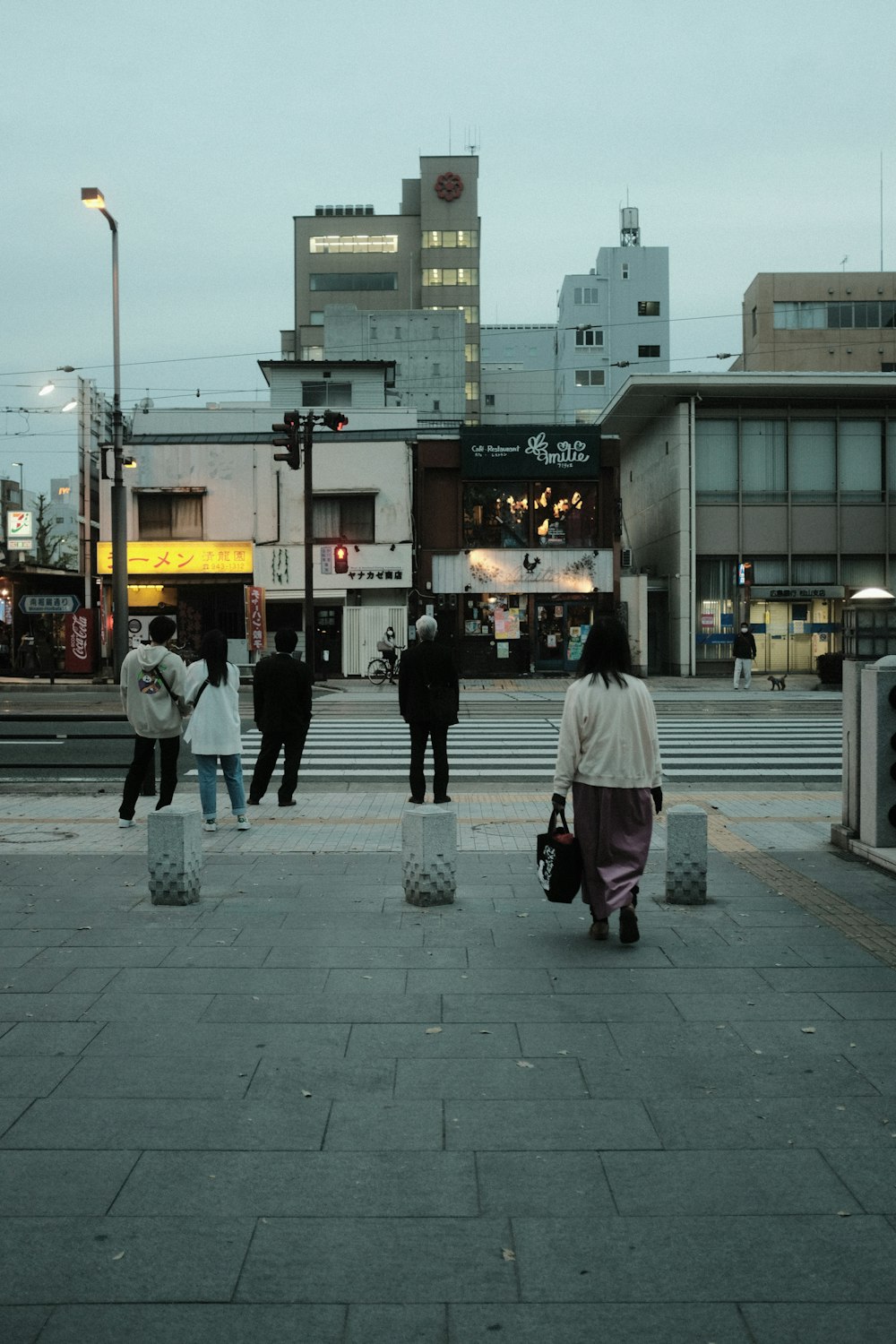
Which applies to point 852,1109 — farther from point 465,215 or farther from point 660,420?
point 465,215

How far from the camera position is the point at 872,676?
28.5ft

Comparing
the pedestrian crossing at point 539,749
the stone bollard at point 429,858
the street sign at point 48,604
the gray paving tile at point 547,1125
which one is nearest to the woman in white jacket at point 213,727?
the stone bollard at point 429,858

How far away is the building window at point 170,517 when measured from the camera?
129 ft

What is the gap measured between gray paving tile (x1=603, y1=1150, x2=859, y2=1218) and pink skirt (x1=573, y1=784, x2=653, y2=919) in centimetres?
268

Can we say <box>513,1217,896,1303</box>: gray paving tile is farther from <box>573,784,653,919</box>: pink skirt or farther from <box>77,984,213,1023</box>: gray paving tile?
<box>573,784,653,919</box>: pink skirt

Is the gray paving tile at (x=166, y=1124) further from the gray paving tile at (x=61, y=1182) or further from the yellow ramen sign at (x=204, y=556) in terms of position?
the yellow ramen sign at (x=204, y=556)

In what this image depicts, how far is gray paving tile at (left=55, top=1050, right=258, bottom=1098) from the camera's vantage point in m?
4.34

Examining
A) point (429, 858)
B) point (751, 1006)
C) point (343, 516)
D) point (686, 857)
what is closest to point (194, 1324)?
point (751, 1006)

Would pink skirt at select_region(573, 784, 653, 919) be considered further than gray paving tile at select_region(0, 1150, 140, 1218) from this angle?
Yes

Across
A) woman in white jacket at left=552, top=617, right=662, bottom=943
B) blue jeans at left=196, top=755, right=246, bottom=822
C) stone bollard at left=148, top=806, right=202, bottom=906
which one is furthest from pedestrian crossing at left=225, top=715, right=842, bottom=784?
woman in white jacket at left=552, top=617, right=662, bottom=943

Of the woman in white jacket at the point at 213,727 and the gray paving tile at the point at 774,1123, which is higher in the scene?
the woman in white jacket at the point at 213,727

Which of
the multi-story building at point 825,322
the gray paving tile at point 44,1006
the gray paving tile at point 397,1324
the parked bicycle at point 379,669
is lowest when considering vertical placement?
the gray paving tile at point 397,1324

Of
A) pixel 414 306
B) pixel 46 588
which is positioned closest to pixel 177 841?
pixel 46 588

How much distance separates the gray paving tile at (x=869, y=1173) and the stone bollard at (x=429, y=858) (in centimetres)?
369
